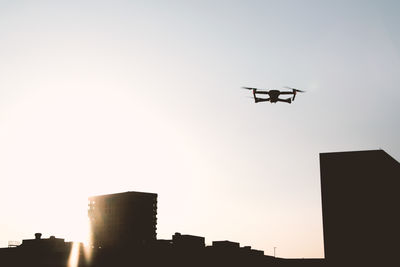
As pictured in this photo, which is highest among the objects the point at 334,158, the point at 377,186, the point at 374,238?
the point at 334,158

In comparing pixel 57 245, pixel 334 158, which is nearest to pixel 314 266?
pixel 334 158

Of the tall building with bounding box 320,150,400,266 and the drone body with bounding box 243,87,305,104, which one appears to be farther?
the tall building with bounding box 320,150,400,266

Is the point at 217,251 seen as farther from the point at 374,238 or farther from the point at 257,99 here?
the point at 257,99

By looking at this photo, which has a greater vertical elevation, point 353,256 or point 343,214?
point 343,214

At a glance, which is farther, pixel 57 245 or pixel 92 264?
pixel 57 245

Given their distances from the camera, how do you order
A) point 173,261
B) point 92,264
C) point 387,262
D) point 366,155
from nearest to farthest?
point 387,262 < point 366,155 < point 92,264 < point 173,261

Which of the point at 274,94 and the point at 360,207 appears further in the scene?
the point at 360,207

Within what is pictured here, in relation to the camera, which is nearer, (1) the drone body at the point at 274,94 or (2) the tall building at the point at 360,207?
(1) the drone body at the point at 274,94

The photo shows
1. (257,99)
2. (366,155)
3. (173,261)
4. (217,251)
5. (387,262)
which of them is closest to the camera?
(257,99)
